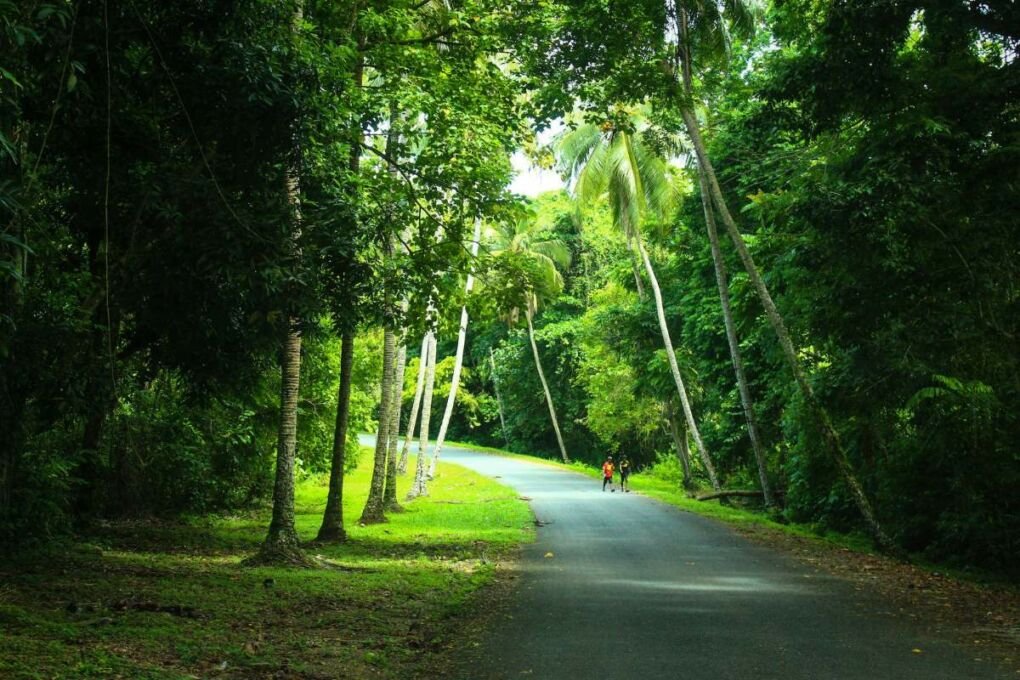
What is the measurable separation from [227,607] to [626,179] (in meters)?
23.5

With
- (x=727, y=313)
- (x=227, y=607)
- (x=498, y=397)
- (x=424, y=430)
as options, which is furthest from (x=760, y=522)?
(x=498, y=397)

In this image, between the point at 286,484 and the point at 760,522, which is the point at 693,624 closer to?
the point at 286,484

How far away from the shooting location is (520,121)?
52.1ft

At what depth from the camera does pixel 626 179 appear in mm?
30422

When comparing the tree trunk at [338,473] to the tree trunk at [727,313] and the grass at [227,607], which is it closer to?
the grass at [227,607]

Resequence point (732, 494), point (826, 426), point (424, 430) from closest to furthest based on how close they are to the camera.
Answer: point (826, 426), point (732, 494), point (424, 430)

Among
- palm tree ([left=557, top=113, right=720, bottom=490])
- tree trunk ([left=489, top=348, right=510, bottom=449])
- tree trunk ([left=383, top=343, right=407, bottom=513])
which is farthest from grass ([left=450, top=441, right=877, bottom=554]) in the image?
tree trunk ([left=489, top=348, right=510, bottom=449])

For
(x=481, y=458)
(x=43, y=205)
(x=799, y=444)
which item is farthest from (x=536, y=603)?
(x=481, y=458)

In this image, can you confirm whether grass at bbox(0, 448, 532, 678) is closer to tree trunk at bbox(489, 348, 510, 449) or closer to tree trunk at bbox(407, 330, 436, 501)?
tree trunk at bbox(407, 330, 436, 501)

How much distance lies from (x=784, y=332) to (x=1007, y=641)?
9672 millimetres

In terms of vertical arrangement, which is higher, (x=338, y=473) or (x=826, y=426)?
(x=826, y=426)

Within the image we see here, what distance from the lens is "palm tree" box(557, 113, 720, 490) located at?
100.0 feet

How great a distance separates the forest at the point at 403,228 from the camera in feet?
30.7

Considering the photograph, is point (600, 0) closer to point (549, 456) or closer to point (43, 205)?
point (43, 205)
